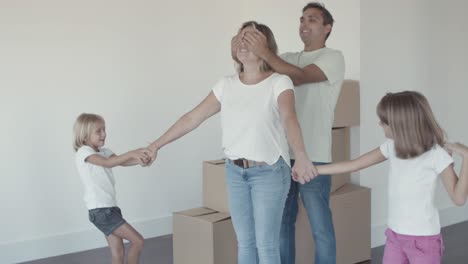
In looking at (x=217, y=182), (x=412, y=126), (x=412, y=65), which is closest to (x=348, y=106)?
(x=412, y=65)

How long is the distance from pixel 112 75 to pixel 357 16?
5.59ft

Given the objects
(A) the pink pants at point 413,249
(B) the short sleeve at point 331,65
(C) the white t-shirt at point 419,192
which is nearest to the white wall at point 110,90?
(B) the short sleeve at point 331,65

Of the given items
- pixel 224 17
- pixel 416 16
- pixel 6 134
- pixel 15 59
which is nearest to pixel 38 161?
pixel 6 134

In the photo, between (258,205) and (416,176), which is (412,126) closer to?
(416,176)

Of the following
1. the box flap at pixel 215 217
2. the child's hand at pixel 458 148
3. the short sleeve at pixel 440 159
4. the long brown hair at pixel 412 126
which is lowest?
the box flap at pixel 215 217

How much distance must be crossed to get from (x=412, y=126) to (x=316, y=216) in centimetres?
79

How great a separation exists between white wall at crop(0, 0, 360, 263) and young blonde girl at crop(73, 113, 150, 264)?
0.86 meters

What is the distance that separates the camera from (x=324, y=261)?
288 centimetres

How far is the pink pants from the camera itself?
7.43 ft

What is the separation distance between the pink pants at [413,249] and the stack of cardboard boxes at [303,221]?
1.11 metres

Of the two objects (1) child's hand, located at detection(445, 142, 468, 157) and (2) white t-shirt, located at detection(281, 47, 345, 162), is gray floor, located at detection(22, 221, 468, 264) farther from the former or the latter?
(1) child's hand, located at detection(445, 142, 468, 157)

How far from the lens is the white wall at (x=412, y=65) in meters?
3.89

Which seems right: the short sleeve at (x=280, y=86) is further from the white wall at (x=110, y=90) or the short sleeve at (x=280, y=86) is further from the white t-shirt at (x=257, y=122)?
the white wall at (x=110, y=90)

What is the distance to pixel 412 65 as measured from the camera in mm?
4164
